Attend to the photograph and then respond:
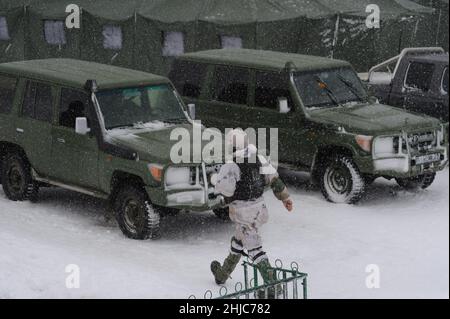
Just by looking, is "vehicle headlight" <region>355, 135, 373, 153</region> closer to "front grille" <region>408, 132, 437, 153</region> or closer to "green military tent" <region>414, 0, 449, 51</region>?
"front grille" <region>408, 132, 437, 153</region>

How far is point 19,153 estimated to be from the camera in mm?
12398

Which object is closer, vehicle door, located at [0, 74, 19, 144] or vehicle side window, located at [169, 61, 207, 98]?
vehicle door, located at [0, 74, 19, 144]

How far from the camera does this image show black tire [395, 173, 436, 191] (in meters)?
13.4

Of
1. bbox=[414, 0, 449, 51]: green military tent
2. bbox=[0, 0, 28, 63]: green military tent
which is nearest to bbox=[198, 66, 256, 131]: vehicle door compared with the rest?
bbox=[0, 0, 28, 63]: green military tent

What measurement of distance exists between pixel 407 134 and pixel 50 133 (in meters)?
4.82

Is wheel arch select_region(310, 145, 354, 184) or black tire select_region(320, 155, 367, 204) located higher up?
wheel arch select_region(310, 145, 354, 184)

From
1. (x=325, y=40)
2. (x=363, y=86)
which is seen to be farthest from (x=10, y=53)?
(x=363, y=86)

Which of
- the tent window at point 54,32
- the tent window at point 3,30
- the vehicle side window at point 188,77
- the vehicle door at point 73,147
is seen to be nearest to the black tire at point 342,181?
the vehicle side window at point 188,77

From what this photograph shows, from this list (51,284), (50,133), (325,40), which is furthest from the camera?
(325,40)

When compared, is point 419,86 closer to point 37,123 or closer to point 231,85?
point 231,85

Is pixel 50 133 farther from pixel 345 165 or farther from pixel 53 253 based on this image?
pixel 345 165

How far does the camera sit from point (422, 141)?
12.5 m

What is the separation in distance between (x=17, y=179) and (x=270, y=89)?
3854 millimetres

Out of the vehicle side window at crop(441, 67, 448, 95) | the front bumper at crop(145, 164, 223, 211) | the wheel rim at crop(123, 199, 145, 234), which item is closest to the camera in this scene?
the front bumper at crop(145, 164, 223, 211)
